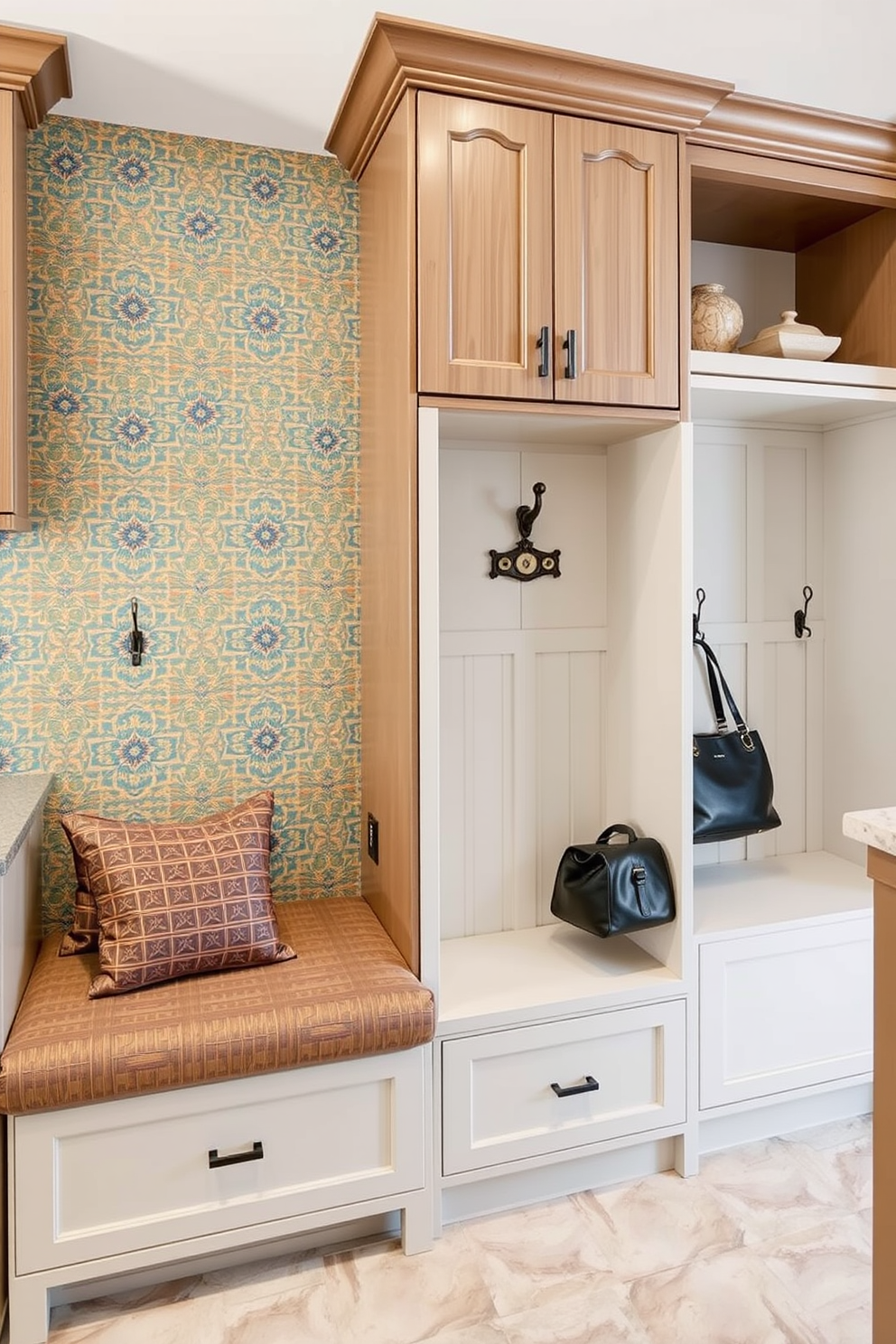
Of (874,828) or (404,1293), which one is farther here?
(404,1293)

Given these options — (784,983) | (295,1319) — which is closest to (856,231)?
(784,983)

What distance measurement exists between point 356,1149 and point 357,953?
381mm

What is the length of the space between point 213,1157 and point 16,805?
79 centimetres

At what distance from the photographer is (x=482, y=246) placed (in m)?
1.89

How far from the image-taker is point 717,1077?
7.19ft

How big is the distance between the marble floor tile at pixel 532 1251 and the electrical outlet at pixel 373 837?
826mm

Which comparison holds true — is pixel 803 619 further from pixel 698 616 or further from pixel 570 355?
pixel 570 355

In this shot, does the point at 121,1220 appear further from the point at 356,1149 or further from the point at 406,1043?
the point at 406,1043

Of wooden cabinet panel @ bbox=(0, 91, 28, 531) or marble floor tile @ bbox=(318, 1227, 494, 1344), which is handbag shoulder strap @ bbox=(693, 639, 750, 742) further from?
wooden cabinet panel @ bbox=(0, 91, 28, 531)

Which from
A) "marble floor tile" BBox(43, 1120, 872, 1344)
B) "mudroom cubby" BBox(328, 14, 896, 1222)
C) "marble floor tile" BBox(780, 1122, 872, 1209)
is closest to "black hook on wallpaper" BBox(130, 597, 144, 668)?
"mudroom cubby" BBox(328, 14, 896, 1222)

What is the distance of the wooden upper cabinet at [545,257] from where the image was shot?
1859 millimetres

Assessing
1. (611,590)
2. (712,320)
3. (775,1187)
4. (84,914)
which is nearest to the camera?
(84,914)

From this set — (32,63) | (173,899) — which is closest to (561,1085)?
(173,899)

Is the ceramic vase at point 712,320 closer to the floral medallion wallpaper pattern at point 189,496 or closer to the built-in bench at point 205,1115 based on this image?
the floral medallion wallpaper pattern at point 189,496
